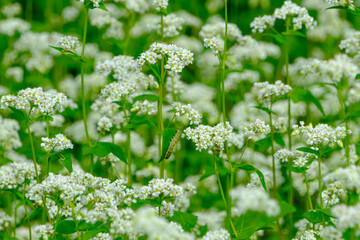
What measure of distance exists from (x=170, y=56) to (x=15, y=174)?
2559 millimetres

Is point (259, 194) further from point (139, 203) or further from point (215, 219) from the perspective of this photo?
Answer: point (215, 219)

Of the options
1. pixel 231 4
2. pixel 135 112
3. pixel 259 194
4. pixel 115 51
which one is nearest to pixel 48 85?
pixel 115 51

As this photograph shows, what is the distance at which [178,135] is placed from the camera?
605 cm

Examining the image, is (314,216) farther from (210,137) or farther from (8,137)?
(8,137)

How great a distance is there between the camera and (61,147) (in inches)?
235

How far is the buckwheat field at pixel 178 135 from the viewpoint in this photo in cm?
543

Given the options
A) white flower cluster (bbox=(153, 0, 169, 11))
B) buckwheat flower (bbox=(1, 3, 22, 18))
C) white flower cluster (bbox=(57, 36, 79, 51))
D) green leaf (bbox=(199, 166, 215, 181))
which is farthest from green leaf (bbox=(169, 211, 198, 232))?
buckwheat flower (bbox=(1, 3, 22, 18))

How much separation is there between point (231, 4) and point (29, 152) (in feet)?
31.7

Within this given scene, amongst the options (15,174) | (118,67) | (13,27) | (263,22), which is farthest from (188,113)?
(13,27)

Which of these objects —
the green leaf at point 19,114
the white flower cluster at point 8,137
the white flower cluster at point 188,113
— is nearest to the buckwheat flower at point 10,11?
the white flower cluster at point 8,137

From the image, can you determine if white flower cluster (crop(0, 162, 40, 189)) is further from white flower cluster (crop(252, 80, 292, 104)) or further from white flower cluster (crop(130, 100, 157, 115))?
white flower cluster (crop(252, 80, 292, 104))

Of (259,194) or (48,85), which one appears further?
(48,85)

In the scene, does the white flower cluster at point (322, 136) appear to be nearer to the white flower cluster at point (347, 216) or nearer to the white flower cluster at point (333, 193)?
the white flower cluster at point (333, 193)

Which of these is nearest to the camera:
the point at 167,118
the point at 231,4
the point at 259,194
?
the point at 259,194
